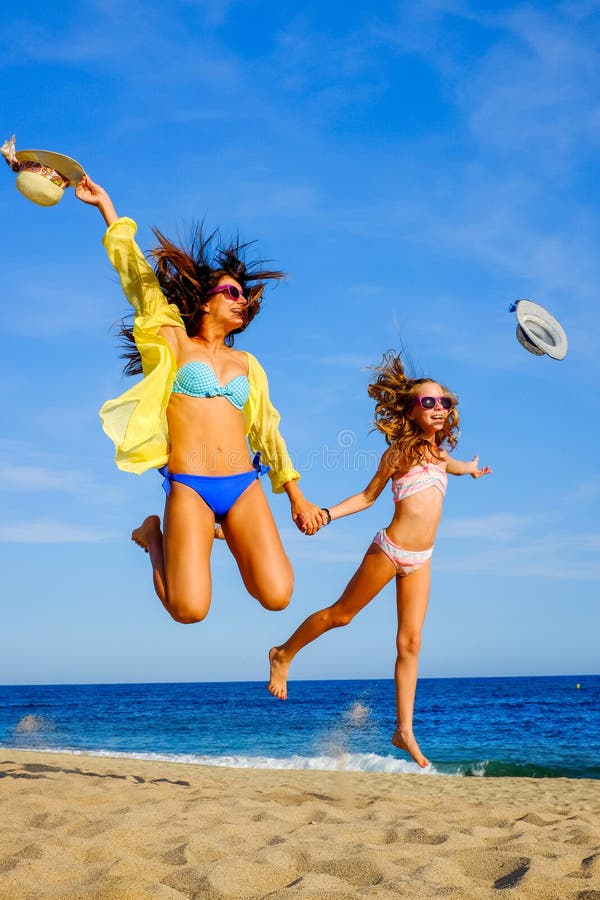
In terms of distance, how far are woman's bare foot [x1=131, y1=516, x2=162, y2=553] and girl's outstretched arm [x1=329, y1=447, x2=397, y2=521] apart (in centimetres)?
120

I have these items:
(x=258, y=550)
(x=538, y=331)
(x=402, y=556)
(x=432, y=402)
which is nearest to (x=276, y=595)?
(x=258, y=550)

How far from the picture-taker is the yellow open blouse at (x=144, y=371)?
5.40m

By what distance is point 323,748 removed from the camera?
2219 cm

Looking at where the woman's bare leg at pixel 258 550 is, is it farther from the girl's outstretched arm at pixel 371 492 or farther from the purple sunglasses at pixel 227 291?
the purple sunglasses at pixel 227 291

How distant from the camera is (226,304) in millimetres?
5934

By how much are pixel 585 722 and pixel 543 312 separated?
29.6 m

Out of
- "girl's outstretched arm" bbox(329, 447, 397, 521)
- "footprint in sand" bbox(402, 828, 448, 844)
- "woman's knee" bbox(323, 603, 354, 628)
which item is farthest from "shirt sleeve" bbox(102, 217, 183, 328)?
"footprint in sand" bbox(402, 828, 448, 844)

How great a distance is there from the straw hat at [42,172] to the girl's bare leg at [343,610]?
3.15 m

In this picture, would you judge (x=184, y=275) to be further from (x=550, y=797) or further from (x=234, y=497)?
(x=550, y=797)

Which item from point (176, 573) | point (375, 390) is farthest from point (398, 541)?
point (176, 573)

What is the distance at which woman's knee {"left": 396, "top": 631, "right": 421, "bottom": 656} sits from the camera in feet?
A: 20.0

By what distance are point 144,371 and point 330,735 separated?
23.0 meters

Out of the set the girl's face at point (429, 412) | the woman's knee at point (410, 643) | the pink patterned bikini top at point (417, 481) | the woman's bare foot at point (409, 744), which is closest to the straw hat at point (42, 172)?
the girl's face at point (429, 412)

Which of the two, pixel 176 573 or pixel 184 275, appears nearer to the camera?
pixel 176 573
